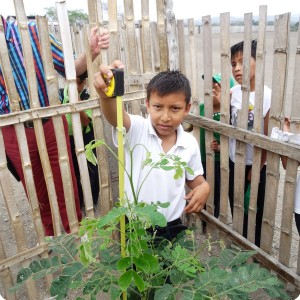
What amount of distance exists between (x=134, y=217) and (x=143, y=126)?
82 cm

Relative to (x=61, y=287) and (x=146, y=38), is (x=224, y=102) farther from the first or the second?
(x=61, y=287)

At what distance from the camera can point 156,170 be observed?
175cm

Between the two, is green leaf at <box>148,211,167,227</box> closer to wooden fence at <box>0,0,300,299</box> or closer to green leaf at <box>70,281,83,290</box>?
green leaf at <box>70,281,83,290</box>

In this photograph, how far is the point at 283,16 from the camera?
175 cm

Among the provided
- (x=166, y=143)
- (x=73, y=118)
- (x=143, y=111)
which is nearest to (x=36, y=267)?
(x=166, y=143)

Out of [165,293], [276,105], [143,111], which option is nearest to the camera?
[165,293]

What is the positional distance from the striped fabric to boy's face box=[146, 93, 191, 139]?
83 cm

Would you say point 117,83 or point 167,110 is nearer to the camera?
point 117,83

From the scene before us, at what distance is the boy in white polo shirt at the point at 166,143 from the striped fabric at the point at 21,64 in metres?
0.73

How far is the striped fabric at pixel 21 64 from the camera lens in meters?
1.98

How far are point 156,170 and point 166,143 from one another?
0.60ft

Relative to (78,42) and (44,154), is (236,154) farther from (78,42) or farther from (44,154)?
(78,42)

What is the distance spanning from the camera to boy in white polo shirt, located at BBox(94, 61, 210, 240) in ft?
5.44

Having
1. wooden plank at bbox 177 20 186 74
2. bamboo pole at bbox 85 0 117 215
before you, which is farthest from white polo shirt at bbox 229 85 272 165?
bamboo pole at bbox 85 0 117 215
